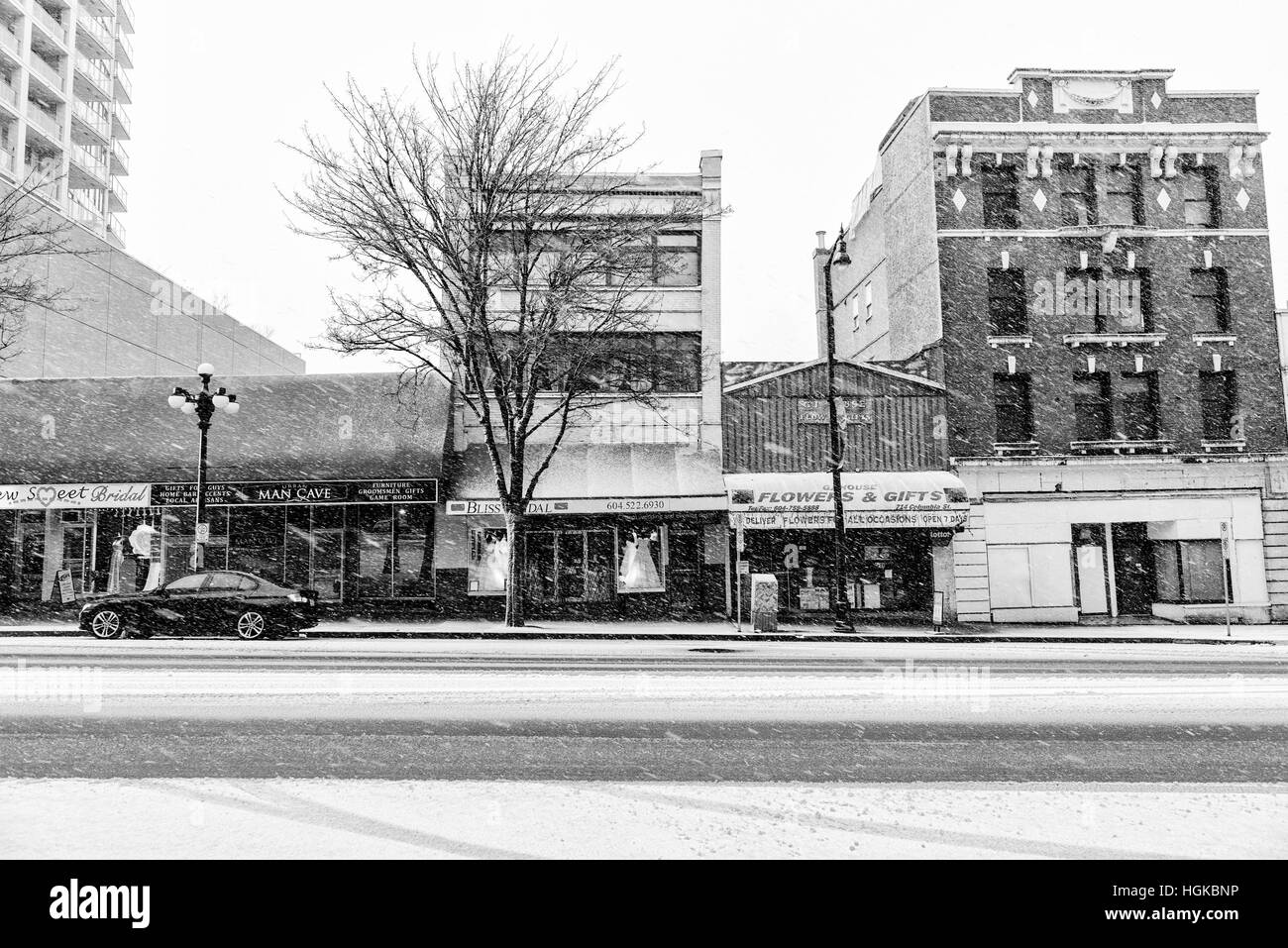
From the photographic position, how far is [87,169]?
53.1 metres

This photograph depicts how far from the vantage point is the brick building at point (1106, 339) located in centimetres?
2566

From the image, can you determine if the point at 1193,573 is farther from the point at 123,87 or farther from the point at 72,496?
the point at 123,87

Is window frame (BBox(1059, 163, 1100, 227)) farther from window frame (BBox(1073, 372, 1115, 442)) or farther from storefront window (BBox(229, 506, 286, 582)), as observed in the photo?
storefront window (BBox(229, 506, 286, 582))

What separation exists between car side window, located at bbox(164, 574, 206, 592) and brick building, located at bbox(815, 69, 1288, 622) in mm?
18726

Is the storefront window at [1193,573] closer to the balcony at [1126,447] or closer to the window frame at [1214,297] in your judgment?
the balcony at [1126,447]

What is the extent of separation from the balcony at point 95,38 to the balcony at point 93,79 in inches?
22.9

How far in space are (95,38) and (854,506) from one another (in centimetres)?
5290

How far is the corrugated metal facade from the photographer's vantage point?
25453mm

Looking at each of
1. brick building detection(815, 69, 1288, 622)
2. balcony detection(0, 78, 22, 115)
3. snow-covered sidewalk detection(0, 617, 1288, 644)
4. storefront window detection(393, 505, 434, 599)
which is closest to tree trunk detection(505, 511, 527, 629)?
snow-covered sidewalk detection(0, 617, 1288, 644)

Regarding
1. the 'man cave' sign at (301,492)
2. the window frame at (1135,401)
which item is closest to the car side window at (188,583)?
the 'man cave' sign at (301,492)

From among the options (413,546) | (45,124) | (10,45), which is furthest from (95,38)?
(413,546)
